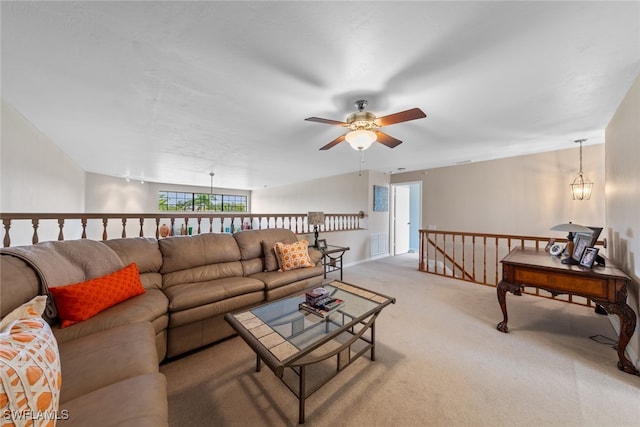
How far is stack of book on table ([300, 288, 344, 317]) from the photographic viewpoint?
1770mm

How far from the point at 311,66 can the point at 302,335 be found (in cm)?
188

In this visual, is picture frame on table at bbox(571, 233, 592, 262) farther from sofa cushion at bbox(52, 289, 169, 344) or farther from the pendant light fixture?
sofa cushion at bbox(52, 289, 169, 344)

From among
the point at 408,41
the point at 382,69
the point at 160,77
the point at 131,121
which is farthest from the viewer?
the point at 131,121

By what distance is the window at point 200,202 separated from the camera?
7860 mm

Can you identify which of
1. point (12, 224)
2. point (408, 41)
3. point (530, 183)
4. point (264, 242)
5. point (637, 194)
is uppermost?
point (408, 41)

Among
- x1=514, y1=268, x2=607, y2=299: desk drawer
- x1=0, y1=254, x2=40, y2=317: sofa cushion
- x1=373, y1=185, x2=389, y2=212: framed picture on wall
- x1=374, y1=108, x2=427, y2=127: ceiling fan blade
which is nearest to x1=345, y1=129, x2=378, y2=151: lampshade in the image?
x1=374, y1=108, x2=427, y2=127: ceiling fan blade

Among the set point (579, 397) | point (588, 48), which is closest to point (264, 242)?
point (579, 397)

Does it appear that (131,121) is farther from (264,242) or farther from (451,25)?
(451,25)

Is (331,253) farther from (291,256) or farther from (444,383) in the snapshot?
(444,383)

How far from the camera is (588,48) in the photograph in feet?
4.84

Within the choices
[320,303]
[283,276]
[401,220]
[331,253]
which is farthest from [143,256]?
[401,220]

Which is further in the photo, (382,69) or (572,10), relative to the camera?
(382,69)

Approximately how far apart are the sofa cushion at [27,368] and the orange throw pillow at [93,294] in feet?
1.81

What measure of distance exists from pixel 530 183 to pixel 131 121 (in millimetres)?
6228
